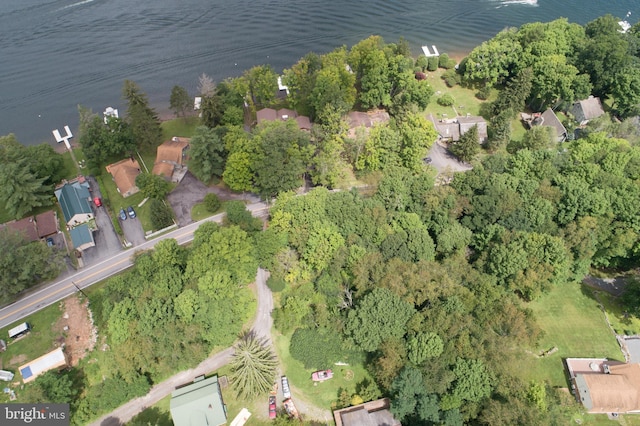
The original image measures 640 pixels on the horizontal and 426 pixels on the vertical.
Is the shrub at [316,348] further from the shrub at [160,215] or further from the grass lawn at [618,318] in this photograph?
the grass lawn at [618,318]

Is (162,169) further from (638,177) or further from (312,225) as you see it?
(638,177)

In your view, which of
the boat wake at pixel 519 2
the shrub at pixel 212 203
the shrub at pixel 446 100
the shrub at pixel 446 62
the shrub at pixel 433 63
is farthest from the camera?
the boat wake at pixel 519 2

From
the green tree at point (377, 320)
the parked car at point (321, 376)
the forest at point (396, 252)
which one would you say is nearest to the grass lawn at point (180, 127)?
the forest at point (396, 252)

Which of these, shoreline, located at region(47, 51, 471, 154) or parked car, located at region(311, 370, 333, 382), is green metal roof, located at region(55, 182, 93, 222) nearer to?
shoreline, located at region(47, 51, 471, 154)

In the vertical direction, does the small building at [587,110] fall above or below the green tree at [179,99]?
below

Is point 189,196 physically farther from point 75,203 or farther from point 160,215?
point 75,203

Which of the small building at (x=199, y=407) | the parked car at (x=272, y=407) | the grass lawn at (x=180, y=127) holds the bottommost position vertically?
the parked car at (x=272, y=407)
